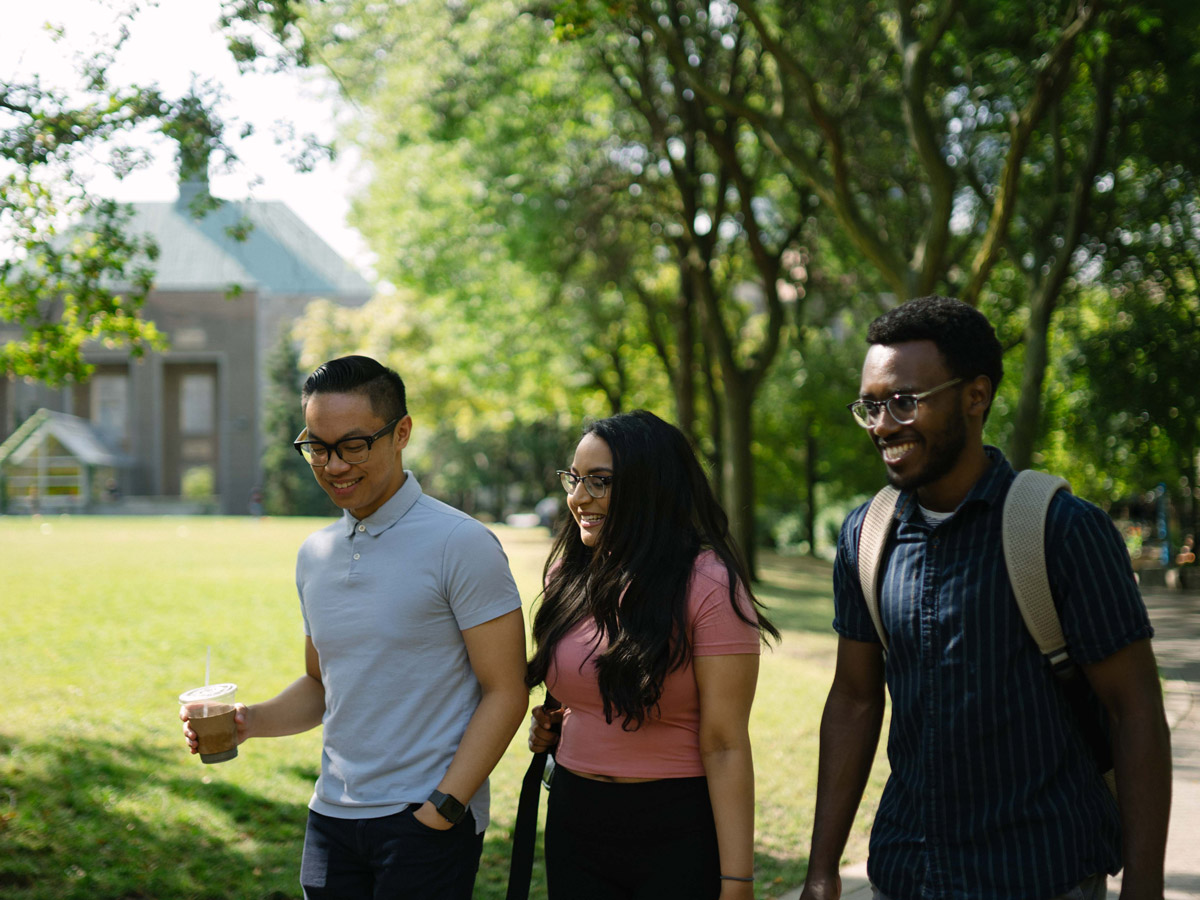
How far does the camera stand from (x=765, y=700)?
11.0 meters

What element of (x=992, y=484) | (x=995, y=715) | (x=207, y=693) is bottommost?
(x=207, y=693)

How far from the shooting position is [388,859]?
2834mm

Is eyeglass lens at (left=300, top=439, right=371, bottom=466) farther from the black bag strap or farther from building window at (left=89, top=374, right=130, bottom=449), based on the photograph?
building window at (left=89, top=374, right=130, bottom=449)

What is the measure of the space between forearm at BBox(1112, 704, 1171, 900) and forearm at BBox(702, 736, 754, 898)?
0.84 metres

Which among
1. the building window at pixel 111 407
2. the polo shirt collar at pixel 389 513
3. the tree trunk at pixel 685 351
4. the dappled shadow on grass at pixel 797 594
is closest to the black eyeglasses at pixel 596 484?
the polo shirt collar at pixel 389 513

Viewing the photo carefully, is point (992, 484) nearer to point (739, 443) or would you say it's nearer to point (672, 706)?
point (672, 706)

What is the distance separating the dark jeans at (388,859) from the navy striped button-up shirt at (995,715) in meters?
1.10

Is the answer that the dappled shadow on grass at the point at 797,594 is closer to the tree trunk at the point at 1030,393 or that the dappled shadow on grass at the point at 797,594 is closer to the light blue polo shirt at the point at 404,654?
the tree trunk at the point at 1030,393

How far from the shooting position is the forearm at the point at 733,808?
2.73 metres

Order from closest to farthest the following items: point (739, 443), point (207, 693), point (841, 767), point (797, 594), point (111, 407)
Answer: point (841, 767), point (207, 693), point (739, 443), point (797, 594), point (111, 407)

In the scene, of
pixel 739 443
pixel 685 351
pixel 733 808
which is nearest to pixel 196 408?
pixel 685 351

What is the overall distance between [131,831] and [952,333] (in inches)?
→ 221

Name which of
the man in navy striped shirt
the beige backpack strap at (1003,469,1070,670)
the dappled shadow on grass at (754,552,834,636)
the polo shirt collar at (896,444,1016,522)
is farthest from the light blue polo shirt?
the dappled shadow on grass at (754,552,834,636)

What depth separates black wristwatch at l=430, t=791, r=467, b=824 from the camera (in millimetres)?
2795
